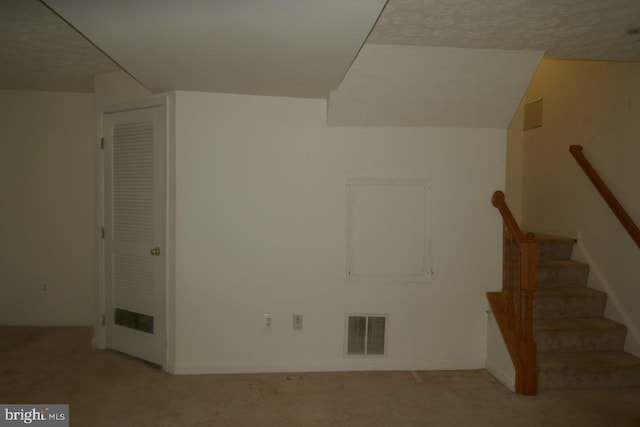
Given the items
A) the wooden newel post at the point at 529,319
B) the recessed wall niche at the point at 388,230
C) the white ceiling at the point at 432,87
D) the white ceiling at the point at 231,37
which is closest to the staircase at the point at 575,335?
the wooden newel post at the point at 529,319

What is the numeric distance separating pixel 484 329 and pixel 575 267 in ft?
3.42

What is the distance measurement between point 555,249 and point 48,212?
5025 mm

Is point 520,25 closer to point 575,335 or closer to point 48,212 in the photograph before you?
point 575,335

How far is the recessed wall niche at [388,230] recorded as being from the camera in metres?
2.97

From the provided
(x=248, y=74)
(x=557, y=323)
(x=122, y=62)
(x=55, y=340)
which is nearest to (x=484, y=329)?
(x=557, y=323)

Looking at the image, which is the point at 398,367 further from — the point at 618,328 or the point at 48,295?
the point at 48,295

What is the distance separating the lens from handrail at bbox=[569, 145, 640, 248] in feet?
9.14

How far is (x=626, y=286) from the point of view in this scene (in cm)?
294

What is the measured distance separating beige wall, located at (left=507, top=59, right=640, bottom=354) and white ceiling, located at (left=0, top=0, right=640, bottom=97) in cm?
59

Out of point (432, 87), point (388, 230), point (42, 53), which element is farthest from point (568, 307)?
point (42, 53)

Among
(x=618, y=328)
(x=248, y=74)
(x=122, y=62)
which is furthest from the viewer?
(x=618, y=328)

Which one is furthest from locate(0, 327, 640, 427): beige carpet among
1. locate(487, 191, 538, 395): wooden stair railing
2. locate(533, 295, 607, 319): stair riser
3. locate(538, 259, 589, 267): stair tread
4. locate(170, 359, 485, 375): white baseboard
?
locate(538, 259, 589, 267): stair tread

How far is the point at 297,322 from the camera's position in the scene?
9.64ft

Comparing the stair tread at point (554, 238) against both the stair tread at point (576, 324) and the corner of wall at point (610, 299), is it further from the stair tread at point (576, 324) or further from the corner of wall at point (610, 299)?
the stair tread at point (576, 324)
